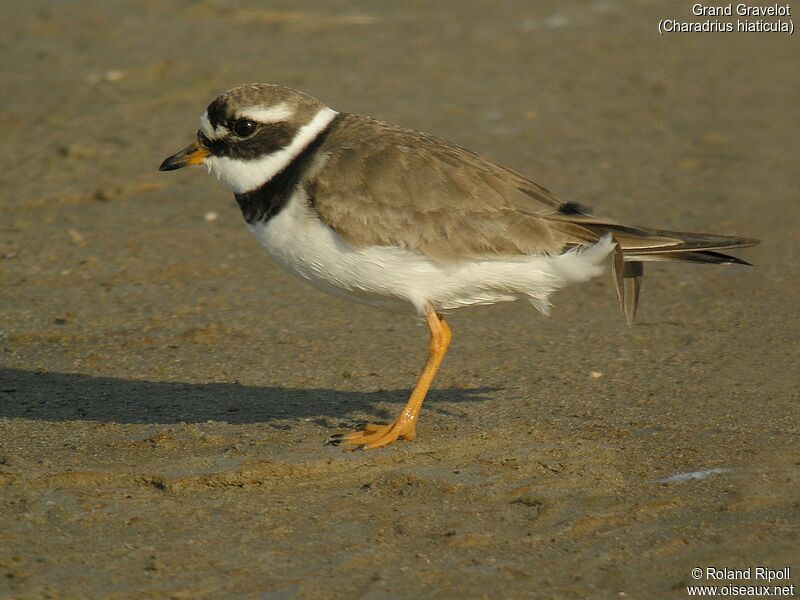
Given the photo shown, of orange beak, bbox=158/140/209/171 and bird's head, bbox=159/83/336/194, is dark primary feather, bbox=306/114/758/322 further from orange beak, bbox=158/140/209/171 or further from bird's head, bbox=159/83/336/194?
orange beak, bbox=158/140/209/171

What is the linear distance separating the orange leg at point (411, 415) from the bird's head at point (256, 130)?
1058 millimetres

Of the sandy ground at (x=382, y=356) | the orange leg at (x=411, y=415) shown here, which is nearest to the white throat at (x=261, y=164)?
the orange leg at (x=411, y=415)

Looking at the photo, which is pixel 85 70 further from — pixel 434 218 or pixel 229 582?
pixel 229 582

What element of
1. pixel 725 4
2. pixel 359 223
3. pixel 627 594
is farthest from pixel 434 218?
pixel 725 4

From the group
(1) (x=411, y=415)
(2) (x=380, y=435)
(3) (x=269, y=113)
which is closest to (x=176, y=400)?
(2) (x=380, y=435)

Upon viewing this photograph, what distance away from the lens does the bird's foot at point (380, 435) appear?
543 centimetres

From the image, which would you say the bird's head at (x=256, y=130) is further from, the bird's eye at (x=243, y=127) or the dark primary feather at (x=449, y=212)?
the dark primary feather at (x=449, y=212)

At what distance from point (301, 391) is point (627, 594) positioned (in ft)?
7.95

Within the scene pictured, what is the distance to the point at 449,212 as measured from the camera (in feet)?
17.7

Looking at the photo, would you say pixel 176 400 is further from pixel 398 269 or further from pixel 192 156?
pixel 398 269

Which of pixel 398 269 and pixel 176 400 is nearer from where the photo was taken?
pixel 398 269

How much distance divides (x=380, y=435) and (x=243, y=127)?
163 cm

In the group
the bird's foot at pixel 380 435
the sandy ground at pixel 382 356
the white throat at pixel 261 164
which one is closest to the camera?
the sandy ground at pixel 382 356

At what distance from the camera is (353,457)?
532 cm
